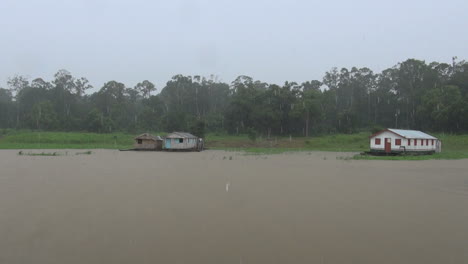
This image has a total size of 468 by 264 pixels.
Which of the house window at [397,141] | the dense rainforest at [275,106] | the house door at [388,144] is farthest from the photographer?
the dense rainforest at [275,106]

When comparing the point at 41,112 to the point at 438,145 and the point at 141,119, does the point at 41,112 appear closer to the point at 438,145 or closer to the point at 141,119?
the point at 141,119

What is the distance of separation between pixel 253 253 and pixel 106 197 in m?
5.69

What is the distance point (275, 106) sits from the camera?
59.2 metres

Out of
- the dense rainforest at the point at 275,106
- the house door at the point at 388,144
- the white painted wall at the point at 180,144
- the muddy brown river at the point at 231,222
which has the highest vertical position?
the dense rainforest at the point at 275,106

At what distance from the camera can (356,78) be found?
76.8m

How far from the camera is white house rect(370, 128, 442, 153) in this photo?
29578 millimetres

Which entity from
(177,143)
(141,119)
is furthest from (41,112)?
(177,143)

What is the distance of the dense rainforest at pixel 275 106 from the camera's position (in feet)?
182

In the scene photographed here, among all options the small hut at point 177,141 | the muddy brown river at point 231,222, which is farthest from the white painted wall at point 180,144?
the muddy brown river at point 231,222

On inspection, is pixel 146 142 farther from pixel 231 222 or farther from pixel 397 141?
pixel 231 222

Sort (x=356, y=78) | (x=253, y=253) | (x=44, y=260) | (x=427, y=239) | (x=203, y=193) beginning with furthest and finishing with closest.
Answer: (x=356, y=78) < (x=203, y=193) < (x=427, y=239) < (x=253, y=253) < (x=44, y=260)

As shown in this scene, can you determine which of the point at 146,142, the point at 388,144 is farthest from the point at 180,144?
the point at 388,144

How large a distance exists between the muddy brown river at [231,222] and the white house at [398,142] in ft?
62.9

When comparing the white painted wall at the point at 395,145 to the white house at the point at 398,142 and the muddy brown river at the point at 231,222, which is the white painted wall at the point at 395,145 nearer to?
the white house at the point at 398,142
